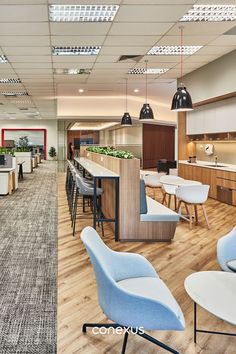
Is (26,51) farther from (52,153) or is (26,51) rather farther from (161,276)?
(52,153)

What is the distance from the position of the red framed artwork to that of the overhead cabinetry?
19.3m

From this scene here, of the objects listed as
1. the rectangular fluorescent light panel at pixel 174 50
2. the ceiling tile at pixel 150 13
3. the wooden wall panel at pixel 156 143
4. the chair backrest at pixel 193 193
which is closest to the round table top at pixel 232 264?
the chair backrest at pixel 193 193

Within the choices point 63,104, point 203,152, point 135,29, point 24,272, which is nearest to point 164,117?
point 63,104

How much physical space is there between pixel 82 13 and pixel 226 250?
3.98 metres

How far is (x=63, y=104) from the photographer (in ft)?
46.5

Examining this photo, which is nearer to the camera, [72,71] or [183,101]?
[183,101]

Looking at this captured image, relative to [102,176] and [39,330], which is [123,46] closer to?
[102,176]

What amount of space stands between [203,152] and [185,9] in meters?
5.56

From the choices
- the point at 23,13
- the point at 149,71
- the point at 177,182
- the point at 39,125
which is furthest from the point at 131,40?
the point at 39,125

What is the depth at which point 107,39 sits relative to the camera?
20.2ft

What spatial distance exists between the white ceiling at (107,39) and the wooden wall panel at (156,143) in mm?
8007

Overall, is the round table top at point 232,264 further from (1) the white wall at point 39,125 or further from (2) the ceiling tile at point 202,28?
(1) the white wall at point 39,125

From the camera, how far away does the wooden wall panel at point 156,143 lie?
18.0m

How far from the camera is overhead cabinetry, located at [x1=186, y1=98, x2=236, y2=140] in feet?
26.3
